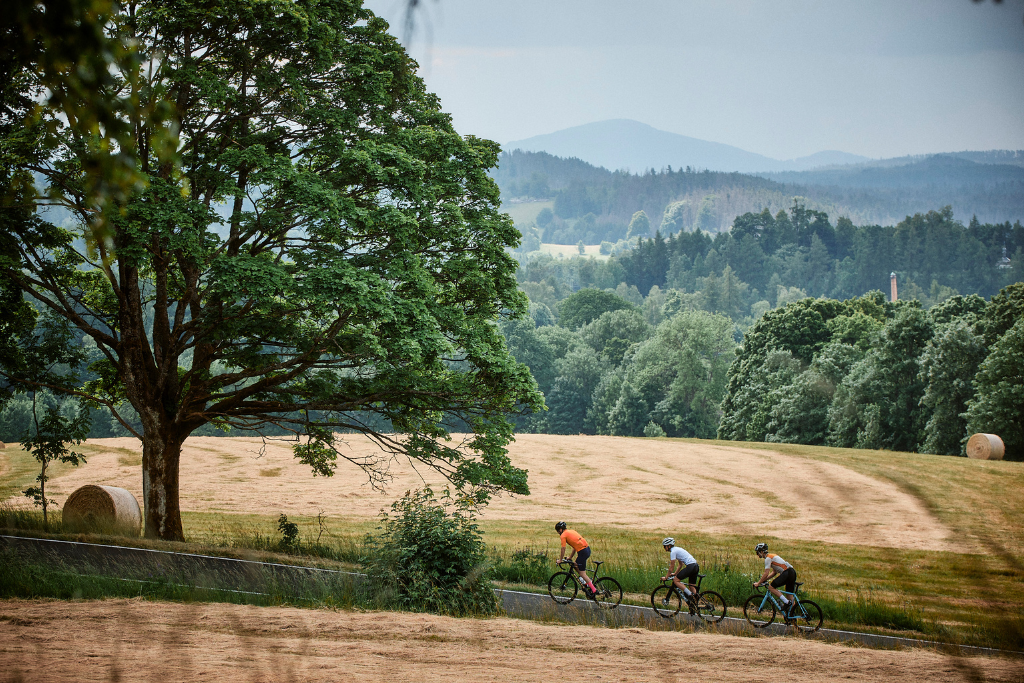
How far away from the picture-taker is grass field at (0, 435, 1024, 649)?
20656 mm

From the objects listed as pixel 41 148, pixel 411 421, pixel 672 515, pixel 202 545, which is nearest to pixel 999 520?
pixel 672 515

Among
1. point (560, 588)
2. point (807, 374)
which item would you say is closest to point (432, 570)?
point (560, 588)

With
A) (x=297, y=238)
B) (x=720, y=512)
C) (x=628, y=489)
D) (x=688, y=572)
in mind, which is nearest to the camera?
(x=688, y=572)

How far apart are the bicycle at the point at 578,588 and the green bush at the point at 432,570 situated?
2.34 meters

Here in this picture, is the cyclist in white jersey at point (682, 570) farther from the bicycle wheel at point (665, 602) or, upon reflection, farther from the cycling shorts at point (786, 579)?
the cycling shorts at point (786, 579)

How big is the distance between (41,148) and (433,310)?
9.80m

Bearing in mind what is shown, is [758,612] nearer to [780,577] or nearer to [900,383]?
[780,577]

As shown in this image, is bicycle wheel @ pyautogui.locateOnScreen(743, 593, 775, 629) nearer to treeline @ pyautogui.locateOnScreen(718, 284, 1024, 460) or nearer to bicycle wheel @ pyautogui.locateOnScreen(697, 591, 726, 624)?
bicycle wheel @ pyautogui.locateOnScreen(697, 591, 726, 624)

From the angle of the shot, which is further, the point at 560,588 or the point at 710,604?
the point at 560,588

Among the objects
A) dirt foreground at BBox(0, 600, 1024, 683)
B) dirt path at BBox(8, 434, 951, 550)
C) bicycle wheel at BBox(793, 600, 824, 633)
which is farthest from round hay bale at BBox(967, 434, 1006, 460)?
dirt foreground at BBox(0, 600, 1024, 683)

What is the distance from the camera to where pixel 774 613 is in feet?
51.8

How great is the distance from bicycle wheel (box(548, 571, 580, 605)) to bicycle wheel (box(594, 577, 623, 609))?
49cm

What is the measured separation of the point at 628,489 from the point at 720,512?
648cm

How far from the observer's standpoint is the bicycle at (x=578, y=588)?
1633cm
